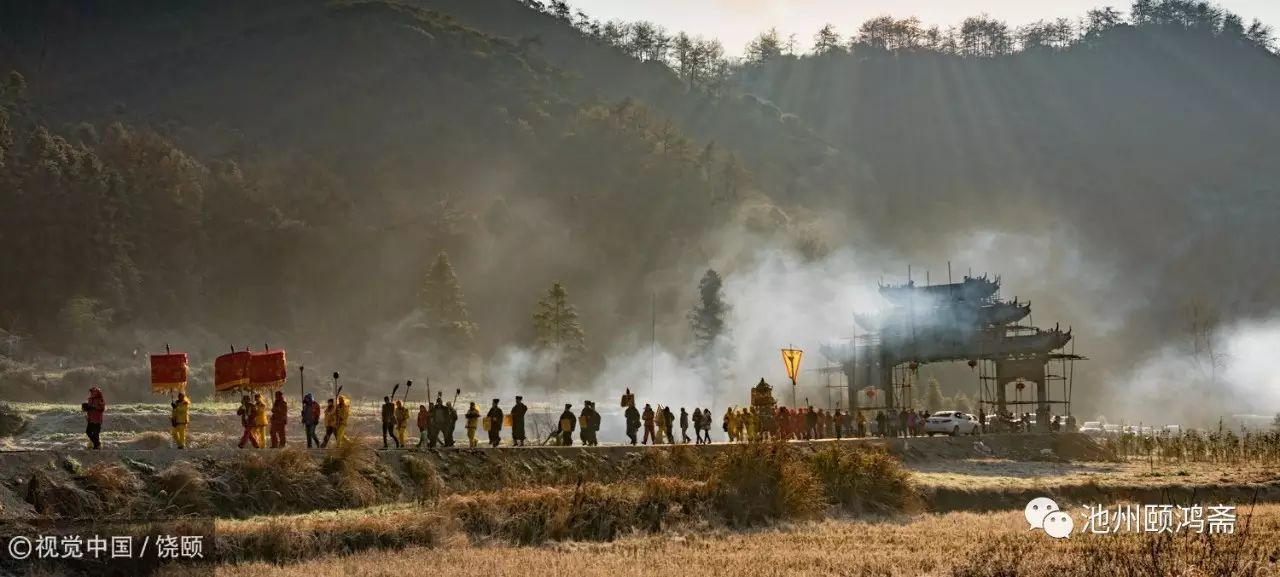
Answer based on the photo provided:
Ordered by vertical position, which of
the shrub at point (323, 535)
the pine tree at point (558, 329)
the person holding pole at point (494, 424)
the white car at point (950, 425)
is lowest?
the shrub at point (323, 535)

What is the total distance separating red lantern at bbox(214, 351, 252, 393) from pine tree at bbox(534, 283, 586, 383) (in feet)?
164

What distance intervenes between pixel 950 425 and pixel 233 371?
35205mm

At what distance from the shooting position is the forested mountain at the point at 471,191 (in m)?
95.7

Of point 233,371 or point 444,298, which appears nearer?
point 233,371

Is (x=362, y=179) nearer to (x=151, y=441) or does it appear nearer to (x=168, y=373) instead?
(x=151, y=441)

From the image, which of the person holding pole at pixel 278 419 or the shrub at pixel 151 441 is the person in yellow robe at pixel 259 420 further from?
the shrub at pixel 151 441

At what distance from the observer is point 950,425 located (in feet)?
178

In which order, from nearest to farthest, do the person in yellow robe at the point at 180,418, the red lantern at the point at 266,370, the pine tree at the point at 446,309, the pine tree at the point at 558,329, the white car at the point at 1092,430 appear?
the person in yellow robe at the point at 180,418, the red lantern at the point at 266,370, the white car at the point at 1092,430, the pine tree at the point at 558,329, the pine tree at the point at 446,309

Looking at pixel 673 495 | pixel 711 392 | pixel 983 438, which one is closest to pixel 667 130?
pixel 711 392

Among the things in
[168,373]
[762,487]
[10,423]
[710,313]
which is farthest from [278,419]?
[710,313]

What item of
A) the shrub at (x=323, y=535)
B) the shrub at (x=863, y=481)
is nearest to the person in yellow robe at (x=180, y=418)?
the shrub at (x=323, y=535)

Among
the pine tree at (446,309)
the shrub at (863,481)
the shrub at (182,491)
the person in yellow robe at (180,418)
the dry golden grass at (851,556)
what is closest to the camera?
the dry golden grass at (851,556)

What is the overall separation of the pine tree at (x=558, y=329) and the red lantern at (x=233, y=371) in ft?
164

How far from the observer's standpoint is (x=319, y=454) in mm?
25078
